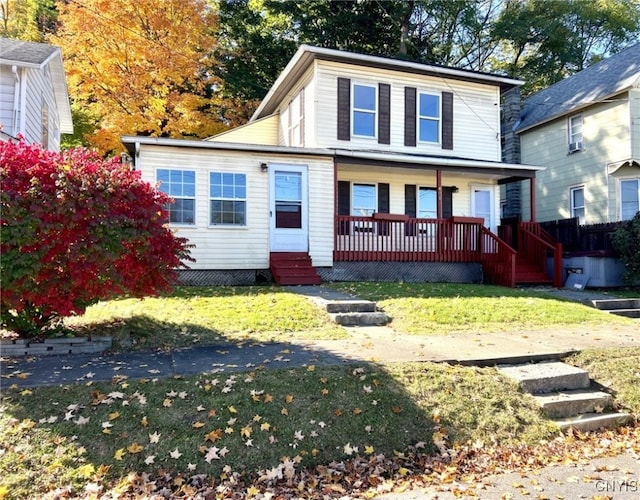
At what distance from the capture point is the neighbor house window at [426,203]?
15383 millimetres

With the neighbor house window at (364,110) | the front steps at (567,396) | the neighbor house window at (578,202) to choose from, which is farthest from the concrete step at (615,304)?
the neighbor house window at (578,202)

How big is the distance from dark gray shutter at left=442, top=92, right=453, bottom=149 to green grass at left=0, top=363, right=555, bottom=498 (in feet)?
37.5

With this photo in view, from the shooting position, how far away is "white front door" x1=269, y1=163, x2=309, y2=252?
40.7ft

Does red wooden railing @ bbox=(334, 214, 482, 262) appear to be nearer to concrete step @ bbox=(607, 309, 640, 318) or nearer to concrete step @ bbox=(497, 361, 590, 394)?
concrete step @ bbox=(607, 309, 640, 318)

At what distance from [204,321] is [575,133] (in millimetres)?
17170

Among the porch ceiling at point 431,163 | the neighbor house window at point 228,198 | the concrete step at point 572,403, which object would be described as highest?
the porch ceiling at point 431,163

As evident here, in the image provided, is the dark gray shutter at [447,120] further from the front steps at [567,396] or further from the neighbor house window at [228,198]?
the front steps at [567,396]

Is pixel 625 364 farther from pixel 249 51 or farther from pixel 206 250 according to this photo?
pixel 249 51

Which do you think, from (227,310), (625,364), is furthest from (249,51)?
(625,364)

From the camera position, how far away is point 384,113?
14492mm

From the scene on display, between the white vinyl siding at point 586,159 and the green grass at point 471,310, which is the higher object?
the white vinyl siding at point 586,159

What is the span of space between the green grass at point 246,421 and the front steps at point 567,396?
22 cm

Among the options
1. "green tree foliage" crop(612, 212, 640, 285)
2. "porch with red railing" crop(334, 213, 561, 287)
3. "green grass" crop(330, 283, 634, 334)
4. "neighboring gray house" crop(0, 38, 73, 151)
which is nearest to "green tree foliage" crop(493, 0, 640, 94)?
"green tree foliage" crop(612, 212, 640, 285)

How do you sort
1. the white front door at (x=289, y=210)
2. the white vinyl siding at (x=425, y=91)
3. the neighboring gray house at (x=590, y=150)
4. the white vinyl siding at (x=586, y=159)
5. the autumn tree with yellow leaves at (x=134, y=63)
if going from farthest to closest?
the autumn tree with yellow leaves at (x=134, y=63)
the white vinyl siding at (x=586, y=159)
the neighboring gray house at (x=590, y=150)
the white vinyl siding at (x=425, y=91)
the white front door at (x=289, y=210)
